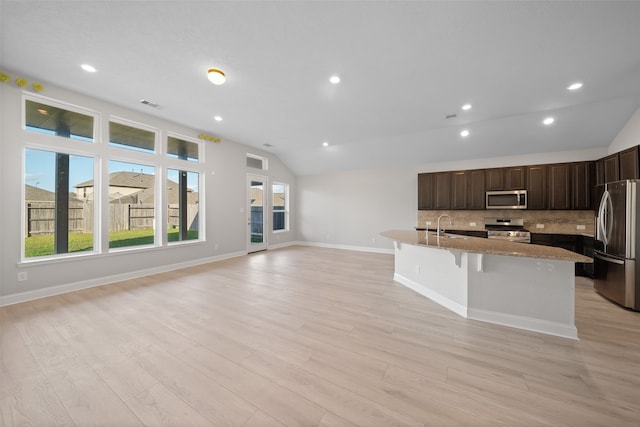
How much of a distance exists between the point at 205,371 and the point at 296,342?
794 mm

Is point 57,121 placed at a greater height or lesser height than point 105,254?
greater

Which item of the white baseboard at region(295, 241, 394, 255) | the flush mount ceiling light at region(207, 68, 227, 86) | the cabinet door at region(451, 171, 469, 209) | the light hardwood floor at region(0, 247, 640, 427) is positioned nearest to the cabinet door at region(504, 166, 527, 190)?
the cabinet door at region(451, 171, 469, 209)

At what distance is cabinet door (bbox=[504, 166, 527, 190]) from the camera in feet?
16.9

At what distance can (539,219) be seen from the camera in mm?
5230

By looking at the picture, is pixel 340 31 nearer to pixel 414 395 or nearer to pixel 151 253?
pixel 414 395

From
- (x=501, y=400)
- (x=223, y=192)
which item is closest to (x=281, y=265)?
(x=223, y=192)

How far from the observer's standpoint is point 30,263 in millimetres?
3223

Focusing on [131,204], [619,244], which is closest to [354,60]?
[619,244]

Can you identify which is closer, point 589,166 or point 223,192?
point 589,166

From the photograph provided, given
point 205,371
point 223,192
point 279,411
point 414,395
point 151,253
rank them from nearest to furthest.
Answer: point 279,411 < point 414,395 < point 205,371 < point 151,253 < point 223,192

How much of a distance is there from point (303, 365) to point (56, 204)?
463 cm

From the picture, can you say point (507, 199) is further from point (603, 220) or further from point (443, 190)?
point (603, 220)

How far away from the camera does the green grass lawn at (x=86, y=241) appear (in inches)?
132

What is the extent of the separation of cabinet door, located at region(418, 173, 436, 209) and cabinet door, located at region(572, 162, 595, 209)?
2653mm
